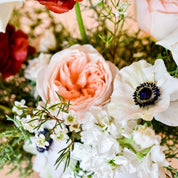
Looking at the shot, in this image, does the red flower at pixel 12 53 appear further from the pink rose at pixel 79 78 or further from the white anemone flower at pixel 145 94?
the white anemone flower at pixel 145 94

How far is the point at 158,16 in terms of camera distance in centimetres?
34

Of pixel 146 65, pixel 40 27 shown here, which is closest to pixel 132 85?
pixel 146 65

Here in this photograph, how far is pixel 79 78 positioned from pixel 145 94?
11 cm

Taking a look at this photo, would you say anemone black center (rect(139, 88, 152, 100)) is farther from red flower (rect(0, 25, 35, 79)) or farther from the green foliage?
red flower (rect(0, 25, 35, 79))

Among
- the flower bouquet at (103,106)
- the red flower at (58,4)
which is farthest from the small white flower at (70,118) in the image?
the red flower at (58,4)

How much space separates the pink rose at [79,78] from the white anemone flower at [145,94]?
0.12 ft

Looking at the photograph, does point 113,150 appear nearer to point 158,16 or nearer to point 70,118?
point 70,118

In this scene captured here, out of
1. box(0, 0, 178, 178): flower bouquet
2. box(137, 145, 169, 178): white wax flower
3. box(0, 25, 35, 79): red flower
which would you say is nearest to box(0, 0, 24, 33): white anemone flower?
box(0, 0, 178, 178): flower bouquet

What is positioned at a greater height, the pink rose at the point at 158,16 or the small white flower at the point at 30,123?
the pink rose at the point at 158,16

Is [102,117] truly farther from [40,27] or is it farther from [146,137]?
[40,27]

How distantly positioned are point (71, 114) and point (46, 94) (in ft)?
0.27

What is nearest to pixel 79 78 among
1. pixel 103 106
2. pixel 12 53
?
pixel 103 106

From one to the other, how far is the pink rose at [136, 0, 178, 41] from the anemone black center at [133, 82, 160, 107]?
0.30 feet

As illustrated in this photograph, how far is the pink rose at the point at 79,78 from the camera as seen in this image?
A: 0.35 m
